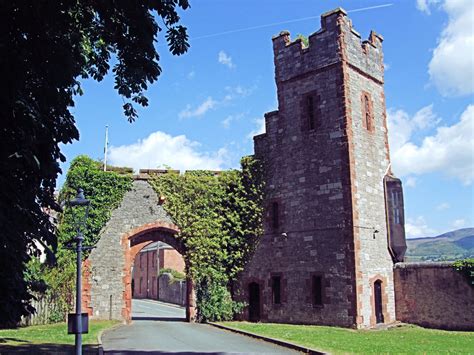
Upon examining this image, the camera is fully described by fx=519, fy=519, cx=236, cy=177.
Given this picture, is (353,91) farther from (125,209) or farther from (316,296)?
(125,209)

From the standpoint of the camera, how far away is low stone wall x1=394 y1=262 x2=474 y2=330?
19484 mm

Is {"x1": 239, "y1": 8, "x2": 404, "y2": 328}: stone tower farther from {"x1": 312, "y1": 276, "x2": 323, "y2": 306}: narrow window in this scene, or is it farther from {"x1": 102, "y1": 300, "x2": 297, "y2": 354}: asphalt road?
{"x1": 102, "y1": 300, "x2": 297, "y2": 354}: asphalt road

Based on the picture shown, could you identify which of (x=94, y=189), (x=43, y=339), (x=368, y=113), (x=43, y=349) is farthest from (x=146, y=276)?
(x=43, y=349)

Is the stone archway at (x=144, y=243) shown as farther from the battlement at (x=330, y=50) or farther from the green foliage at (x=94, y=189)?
the battlement at (x=330, y=50)

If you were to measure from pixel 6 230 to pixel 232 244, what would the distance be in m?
16.6

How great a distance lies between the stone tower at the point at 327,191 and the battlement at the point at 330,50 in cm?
5

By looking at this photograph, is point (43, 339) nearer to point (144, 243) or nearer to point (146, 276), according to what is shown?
point (144, 243)

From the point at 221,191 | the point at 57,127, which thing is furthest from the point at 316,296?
the point at 57,127

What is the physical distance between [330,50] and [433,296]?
424 inches

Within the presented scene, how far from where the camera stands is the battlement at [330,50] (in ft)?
70.6

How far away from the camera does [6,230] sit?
8203 millimetres

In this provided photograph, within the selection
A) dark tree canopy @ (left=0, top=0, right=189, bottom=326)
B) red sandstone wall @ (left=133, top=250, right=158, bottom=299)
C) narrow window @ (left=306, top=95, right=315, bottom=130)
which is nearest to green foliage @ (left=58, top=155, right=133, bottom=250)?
narrow window @ (left=306, top=95, right=315, bottom=130)

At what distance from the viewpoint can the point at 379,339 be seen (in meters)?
16.1

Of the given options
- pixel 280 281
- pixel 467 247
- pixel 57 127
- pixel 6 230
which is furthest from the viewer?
pixel 467 247
